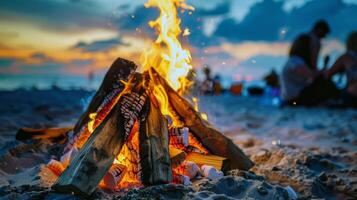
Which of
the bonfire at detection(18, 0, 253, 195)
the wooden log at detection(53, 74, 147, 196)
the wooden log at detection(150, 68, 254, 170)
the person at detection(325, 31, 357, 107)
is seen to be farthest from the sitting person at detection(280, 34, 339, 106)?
the wooden log at detection(53, 74, 147, 196)

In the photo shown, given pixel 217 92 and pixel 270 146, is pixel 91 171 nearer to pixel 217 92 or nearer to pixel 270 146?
pixel 270 146

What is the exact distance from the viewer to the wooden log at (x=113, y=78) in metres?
3.62

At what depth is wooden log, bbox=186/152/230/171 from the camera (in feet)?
11.0

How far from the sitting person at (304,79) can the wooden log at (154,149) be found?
7385 mm

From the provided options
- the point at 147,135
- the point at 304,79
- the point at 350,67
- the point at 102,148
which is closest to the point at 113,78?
the point at 147,135

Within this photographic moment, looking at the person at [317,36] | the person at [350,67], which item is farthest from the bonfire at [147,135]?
the person at [350,67]

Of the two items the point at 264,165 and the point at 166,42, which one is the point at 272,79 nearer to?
the point at 264,165

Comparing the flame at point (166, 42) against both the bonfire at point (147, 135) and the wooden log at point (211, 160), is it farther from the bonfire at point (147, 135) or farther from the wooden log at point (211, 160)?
the wooden log at point (211, 160)

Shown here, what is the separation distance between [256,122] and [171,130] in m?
5.09

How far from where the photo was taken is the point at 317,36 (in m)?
10.2

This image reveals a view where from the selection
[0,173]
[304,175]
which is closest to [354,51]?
[304,175]

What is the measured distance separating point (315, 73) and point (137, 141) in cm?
800

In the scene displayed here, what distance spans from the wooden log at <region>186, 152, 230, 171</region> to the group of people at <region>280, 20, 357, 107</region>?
7100 mm

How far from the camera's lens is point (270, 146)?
5.25 metres
